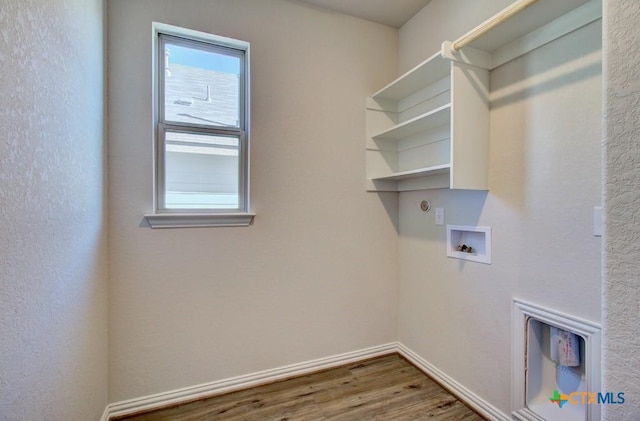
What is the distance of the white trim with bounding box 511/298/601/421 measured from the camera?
123 centimetres

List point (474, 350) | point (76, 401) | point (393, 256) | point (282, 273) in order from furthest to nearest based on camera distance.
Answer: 1. point (393, 256)
2. point (282, 273)
3. point (474, 350)
4. point (76, 401)

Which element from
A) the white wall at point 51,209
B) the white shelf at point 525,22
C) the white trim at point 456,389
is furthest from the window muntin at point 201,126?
the white trim at point 456,389

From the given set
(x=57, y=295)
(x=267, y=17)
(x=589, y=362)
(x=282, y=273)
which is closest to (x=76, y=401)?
(x=57, y=295)

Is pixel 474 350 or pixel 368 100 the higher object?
pixel 368 100

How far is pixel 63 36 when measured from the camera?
3.67 ft

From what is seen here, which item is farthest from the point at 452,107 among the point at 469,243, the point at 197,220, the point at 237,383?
the point at 237,383

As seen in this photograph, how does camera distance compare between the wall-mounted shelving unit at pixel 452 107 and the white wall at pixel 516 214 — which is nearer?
the white wall at pixel 516 214

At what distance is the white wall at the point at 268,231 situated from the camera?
1720 mm

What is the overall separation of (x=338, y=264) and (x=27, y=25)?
1.96m

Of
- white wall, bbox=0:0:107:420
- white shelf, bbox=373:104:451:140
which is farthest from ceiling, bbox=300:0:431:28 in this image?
white wall, bbox=0:0:107:420

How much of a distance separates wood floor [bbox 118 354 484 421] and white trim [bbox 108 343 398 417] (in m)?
0.04

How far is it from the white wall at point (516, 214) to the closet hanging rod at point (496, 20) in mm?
281

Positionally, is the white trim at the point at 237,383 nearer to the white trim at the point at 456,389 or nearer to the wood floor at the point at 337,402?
the wood floor at the point at 337,402

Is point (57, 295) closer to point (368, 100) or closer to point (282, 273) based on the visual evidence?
point (282, 273)
